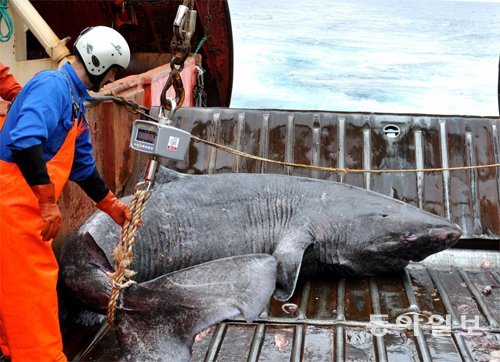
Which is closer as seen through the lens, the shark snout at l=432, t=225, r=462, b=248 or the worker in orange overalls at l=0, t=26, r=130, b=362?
the worker in orange overalls at l=0, t=26, r=130, b=362

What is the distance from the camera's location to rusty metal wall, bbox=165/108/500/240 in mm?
6207

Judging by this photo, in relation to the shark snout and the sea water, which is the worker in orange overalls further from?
the sea water

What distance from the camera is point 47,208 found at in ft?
11.1

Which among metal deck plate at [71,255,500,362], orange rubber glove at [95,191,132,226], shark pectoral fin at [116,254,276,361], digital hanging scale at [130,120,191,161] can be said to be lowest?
metal deck plate at [71,255,500,362]

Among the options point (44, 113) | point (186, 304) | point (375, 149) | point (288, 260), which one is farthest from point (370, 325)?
point (375, 149)

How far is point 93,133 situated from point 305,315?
95.0 inches

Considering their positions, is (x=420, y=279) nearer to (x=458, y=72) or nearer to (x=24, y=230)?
(x=24, y=230)

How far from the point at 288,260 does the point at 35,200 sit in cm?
199

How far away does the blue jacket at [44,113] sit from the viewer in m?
3.32

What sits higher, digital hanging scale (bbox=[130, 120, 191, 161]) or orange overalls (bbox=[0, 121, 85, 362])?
digital hanging scale (bbox=[130, 120, 191, 161])

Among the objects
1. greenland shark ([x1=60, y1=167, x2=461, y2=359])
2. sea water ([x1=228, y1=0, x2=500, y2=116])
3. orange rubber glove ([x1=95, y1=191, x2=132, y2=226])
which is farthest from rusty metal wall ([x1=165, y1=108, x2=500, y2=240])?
sea water ([x1=228, y1=0, x2=500, y2=116])

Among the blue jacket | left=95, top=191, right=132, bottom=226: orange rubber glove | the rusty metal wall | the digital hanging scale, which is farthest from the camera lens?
the rusty metal wall

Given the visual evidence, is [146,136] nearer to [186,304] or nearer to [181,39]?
[181,39]

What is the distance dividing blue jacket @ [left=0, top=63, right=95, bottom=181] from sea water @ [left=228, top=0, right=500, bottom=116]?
54.5 feet
